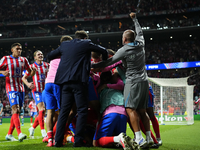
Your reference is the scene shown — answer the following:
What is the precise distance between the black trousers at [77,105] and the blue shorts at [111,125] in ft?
0.86

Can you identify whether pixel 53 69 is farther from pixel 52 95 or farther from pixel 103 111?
pixel 103 111

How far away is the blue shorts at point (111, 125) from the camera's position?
347cm

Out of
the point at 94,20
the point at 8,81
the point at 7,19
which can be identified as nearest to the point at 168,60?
the point at 94,20

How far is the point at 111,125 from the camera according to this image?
137 inches

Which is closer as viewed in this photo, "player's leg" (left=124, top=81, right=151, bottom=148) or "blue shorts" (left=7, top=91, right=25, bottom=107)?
"player's leg" (left=124, top=81, right=151, bottom=148)

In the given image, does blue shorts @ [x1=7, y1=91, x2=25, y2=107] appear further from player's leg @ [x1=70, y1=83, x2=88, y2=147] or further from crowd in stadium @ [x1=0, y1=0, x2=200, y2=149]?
player's leg @ [x1=70, y1=83, x2=88, y2=147]

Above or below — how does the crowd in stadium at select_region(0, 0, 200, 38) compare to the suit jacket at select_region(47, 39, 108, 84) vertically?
above

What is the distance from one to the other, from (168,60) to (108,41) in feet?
27.2

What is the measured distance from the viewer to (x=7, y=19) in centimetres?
3203

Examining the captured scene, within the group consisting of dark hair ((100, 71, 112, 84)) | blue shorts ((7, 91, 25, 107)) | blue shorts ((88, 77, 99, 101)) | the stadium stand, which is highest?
the stadium stand

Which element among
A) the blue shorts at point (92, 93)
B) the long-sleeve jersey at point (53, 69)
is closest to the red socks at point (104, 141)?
the blue shorts at point (92, 93)

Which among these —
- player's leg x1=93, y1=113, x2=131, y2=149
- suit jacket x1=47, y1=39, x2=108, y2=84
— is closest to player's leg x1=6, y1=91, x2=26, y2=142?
suit jacket x1=47, y1=39, x2=108, y2=84

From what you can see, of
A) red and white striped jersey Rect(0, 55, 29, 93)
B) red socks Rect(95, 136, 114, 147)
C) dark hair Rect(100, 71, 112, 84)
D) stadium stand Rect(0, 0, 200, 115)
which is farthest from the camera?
stadium stand Rect(0, 0, 200, 115)

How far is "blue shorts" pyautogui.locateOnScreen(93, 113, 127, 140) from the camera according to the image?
347 cm
